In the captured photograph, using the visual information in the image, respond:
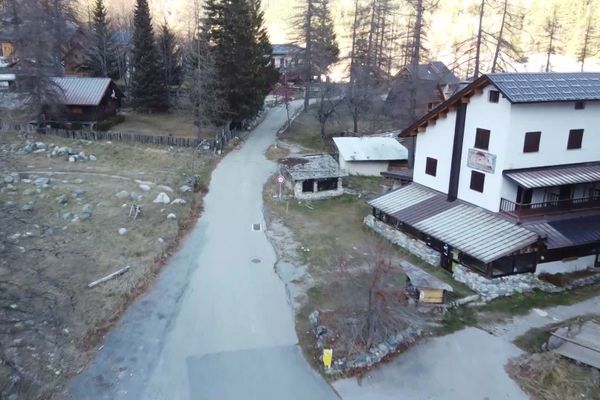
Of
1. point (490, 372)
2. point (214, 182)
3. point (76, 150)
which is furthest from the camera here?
point (76, 150)

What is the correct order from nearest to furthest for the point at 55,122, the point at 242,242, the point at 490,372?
1. the point at 490,372
2. the point at 242,242
3. the point at 55,122

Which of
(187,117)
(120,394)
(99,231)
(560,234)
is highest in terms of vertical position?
(187,117)

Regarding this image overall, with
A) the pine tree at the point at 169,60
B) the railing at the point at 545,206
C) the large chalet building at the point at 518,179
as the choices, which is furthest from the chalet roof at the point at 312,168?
the pine tree at the point at 169,60

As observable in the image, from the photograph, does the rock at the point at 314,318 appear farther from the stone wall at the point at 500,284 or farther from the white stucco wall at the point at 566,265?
the white stucco wall at the point at 566,265

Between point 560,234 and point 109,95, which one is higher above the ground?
point 109,95

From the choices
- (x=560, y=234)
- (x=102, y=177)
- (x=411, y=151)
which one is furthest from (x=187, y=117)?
(x=560, y=234)

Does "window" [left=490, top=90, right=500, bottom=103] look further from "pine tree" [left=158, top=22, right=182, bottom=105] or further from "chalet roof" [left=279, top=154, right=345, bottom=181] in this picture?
"pine tree" [left=158, top=22, right=182, bottom=105]

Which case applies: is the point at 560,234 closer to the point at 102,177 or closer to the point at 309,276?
the point at 309,276
